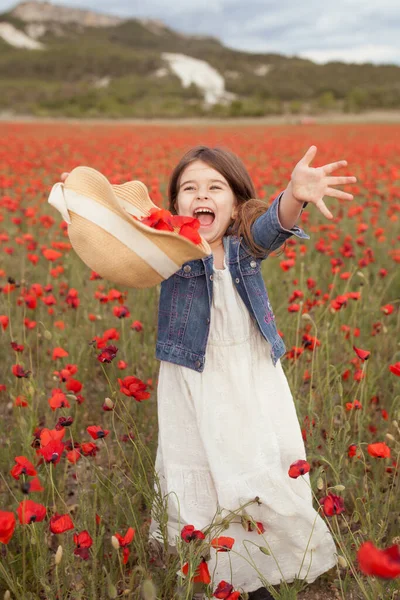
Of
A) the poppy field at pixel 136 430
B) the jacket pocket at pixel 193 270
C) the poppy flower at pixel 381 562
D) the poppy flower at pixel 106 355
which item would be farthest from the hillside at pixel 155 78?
the poppy flower at pixel 381 562

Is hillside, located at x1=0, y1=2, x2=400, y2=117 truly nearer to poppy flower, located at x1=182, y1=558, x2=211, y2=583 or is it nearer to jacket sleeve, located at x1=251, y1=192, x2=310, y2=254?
jacket sleeve, located at x1=251, y1=192, x2=310, y2=254

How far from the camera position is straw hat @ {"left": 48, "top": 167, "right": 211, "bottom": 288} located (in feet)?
4.32

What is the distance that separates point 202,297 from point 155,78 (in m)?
77.7

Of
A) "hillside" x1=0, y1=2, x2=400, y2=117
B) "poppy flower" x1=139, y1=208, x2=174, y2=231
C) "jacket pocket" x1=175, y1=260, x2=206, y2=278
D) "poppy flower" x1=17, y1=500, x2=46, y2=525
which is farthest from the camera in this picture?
"hillside" x1=0, y1=2, x2=400, y2=117

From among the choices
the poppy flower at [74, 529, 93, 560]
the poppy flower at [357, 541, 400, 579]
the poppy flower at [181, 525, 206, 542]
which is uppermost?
the poppy flower at [357, 541, 400, 579]

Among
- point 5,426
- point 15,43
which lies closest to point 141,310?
point 5,426

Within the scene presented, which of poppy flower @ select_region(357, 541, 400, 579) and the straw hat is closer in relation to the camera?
poppy flower @ select_region(357, 541, 400, 579)

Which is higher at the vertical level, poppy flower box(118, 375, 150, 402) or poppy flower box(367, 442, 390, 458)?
poppy flower box(118, 375, 150, 402)

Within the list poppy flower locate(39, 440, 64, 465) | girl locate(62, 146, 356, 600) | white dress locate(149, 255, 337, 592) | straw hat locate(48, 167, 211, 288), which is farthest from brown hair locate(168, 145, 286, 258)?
poppy flower locate(39, 440, 64, 465)

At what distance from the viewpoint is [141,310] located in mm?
3203

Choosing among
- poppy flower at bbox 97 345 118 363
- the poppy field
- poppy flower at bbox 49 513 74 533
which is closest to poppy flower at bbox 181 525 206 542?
the poppy field

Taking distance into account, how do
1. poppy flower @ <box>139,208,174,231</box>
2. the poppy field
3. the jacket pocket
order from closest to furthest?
poppy flower @ <box>139,208,174,231</box> < the poppy field < the jacket pocket

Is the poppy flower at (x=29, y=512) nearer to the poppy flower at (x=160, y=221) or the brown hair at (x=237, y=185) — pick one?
the poppy flower at (x=160, y=221)

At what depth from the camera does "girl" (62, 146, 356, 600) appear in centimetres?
171
